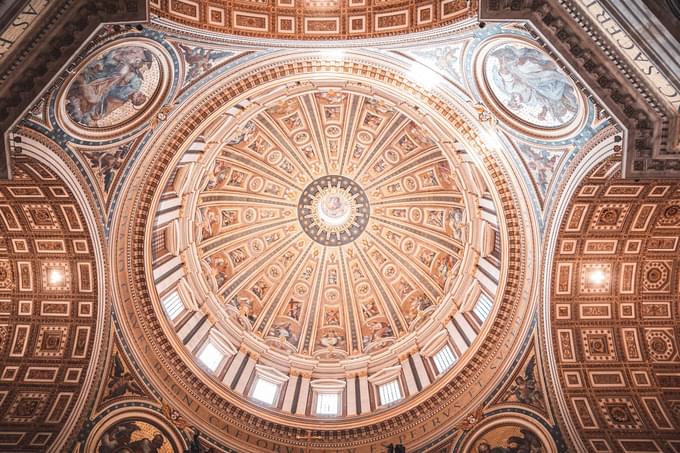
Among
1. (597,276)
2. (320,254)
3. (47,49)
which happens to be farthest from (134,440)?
(320,254)

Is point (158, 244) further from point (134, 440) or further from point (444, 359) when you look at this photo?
point (444, 359)

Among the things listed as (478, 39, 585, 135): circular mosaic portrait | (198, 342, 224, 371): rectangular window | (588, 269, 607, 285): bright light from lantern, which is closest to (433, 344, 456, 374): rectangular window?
(588, 269, 607, 285): bright light from lantern

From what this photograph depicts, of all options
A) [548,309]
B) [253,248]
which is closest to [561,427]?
[548,309]

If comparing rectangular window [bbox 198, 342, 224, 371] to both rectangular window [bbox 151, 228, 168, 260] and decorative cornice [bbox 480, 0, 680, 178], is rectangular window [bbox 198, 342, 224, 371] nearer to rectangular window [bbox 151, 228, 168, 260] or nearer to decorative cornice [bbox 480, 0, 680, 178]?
rectangular window [bbox 151, 228, 168, 260]

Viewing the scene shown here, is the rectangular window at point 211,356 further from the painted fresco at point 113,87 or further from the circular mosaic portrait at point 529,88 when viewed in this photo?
the circular mosaic portrait at point 529,88

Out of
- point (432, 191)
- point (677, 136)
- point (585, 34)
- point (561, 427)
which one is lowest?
point (561, 427)

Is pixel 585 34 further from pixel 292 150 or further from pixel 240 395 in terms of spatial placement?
pixel 292 150
